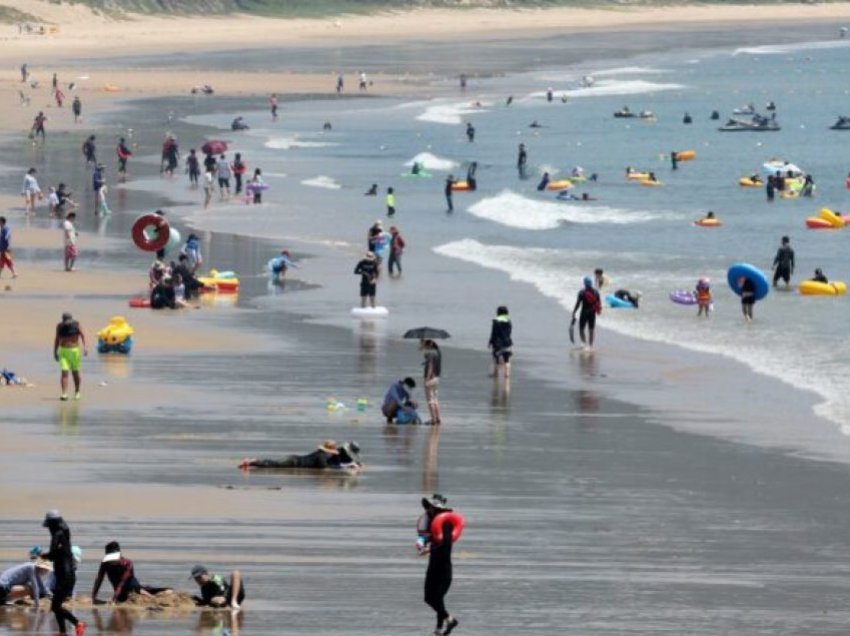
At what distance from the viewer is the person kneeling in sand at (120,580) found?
19406mm

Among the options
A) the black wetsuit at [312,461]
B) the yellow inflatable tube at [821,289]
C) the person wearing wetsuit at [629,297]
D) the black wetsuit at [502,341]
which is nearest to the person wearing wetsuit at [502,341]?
the black wetsuit at [502,341]

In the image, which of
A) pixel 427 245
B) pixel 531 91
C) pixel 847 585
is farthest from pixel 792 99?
pixel 847 585

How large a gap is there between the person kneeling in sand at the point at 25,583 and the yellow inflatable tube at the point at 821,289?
2813 cm

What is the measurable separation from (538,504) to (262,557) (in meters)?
3.91

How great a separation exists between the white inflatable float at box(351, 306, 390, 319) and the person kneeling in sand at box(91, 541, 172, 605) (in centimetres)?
1982

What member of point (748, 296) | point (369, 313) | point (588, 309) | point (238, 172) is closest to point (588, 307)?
point (588, 309)

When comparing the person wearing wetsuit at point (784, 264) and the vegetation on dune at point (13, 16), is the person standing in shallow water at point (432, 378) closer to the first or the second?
the person wearing wetsuit at point (784, 264)

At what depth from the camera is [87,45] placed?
135875 millimetres

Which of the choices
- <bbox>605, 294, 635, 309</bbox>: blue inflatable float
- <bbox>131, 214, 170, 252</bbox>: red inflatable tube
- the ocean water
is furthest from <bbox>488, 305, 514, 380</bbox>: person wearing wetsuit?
<bbox>131, 214, 170, 252</bbox>: red inflatable tube

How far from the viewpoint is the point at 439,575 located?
1872 cm

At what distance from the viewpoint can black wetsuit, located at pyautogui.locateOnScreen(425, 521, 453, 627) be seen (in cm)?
1867

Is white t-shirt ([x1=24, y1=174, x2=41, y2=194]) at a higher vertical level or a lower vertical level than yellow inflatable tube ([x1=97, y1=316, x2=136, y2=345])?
higher

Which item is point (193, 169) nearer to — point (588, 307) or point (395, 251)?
point (395, 251)

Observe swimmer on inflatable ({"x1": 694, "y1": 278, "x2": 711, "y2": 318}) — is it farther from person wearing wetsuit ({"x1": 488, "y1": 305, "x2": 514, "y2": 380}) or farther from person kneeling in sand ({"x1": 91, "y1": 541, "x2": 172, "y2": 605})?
person kneeling in sand ({"x1": 91, "y1": 541, "x2": 172, "y2": 605})
